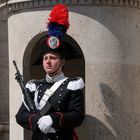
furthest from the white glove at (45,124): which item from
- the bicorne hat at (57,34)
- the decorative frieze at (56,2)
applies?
the decorative frieze at (56,2)

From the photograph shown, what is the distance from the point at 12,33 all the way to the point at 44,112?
2.66m

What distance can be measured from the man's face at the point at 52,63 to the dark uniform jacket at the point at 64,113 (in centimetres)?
13

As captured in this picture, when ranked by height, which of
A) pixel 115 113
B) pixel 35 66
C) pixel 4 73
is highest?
pixel 35 66

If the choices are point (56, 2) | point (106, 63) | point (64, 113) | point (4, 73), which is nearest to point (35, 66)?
point (4, 73)

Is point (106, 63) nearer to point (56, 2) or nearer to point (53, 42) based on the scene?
point (56, 2)

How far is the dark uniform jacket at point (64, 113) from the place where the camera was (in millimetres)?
5141

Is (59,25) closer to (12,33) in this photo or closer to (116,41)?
(116,41)

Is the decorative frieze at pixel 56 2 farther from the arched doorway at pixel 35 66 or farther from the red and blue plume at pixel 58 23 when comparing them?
the red and blue plume at pixel 58 23

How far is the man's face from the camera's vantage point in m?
5.25

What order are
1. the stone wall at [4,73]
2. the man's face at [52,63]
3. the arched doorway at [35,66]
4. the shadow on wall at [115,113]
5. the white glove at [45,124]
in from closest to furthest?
the white glove at [45,124], the man's face at [52,63], the shadow on wall at [115,113], the arched doorway at [35,66], the stone wall at [4,73]

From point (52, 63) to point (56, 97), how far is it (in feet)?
1.01

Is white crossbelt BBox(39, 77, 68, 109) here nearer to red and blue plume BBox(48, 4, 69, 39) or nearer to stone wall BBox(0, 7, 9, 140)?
red and blue plume BBox(48, 4, 69, 39)

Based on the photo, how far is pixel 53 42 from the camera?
5.32m

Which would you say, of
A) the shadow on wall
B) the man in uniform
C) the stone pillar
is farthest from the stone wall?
the man in uniform
